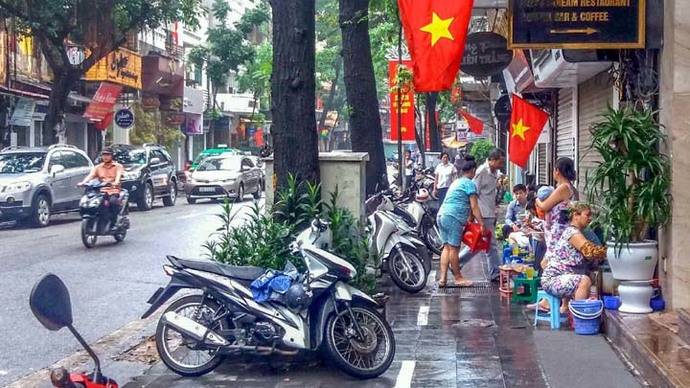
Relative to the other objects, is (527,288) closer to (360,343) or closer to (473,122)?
(360,343)

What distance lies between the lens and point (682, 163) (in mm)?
8961

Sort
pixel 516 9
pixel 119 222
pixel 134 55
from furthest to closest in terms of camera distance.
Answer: pixel 134 55 → pixel 119 222 → pixel 516 9

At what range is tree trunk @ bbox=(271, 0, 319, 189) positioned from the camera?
9875 mm

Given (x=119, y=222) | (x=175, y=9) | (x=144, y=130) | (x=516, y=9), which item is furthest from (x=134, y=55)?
(x=516, y=9)

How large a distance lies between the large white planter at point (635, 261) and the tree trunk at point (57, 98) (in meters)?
22.3

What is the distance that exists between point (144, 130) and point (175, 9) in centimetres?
1368

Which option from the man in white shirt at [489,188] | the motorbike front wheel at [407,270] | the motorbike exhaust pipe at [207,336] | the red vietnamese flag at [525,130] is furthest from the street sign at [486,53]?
the motorbike exhaust pipe at [207,336]

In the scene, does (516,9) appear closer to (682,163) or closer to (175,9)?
(682,163)

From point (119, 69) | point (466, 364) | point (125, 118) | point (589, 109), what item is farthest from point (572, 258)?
point (119, 69)

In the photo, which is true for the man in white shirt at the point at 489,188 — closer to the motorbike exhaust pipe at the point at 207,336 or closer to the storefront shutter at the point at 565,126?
the storefront shutter at the point at 565,126

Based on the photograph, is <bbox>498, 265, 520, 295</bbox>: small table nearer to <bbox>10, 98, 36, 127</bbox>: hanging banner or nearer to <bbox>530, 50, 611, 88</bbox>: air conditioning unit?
<bbox>530, 50, 611, 88</bbox>: air conditioning unit

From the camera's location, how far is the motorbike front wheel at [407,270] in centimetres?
1248

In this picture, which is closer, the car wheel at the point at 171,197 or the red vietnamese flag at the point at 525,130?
the red vietnamese flag at the point at 525,130

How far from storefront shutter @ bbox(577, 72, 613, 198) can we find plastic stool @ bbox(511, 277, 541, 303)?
2.26 m
